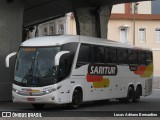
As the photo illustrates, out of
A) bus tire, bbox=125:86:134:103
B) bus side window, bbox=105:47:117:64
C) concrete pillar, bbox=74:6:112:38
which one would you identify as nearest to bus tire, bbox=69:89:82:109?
bus side window, bbox=105:47:117:64

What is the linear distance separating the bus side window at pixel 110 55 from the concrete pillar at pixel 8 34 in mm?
5441

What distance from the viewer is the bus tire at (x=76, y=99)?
22.8m

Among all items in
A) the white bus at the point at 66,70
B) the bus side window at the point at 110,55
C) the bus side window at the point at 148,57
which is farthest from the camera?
the bus side window at the point at 148,57

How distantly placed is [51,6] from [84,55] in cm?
1699

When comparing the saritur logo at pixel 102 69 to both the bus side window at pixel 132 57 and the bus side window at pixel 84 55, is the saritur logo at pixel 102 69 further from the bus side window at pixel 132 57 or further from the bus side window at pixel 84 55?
the bus side window at pixel 132 57

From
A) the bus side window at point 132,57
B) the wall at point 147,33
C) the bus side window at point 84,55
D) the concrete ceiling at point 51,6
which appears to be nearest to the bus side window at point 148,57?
the bus side window at point 132,57

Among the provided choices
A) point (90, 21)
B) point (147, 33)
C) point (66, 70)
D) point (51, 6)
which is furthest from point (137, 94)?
point (147, 33)

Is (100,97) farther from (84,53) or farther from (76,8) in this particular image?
(76,8)

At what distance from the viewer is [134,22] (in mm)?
68312

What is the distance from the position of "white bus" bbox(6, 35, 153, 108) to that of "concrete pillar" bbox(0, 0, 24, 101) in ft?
13.2

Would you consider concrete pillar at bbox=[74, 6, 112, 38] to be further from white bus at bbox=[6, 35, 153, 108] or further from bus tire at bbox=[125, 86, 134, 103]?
white bus at bbox=[6, 35, 153, 108]

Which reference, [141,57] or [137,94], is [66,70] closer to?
[137,94]

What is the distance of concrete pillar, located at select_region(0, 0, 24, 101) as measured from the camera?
1065 inches

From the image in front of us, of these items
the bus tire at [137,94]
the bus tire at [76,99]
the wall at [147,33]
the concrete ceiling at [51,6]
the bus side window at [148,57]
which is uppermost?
the concrete ceiling at [51,6]
